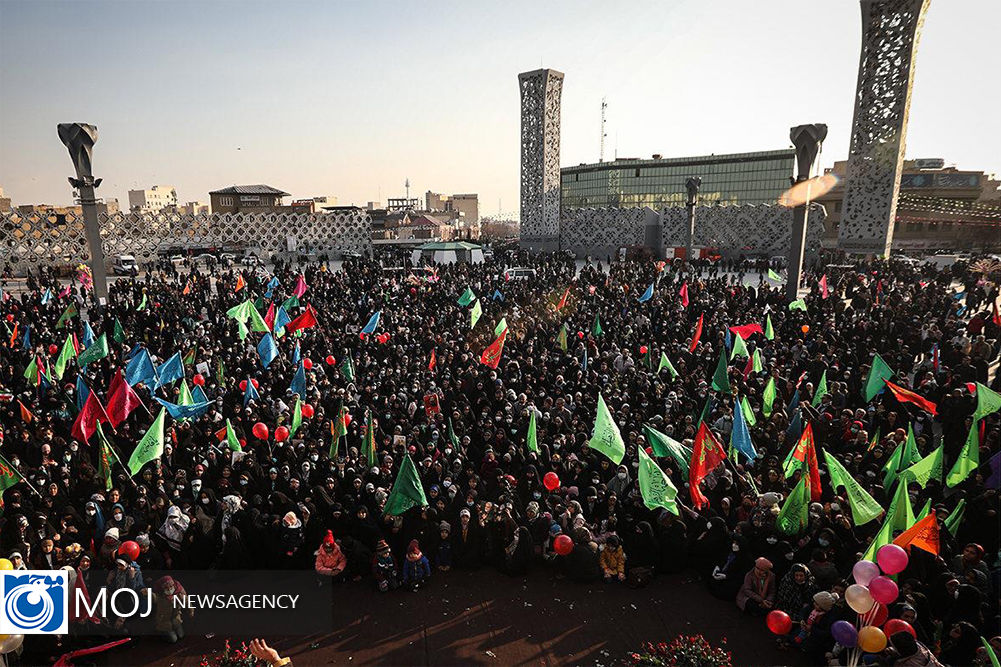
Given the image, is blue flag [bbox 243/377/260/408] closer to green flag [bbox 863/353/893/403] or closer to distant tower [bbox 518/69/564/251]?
green flag [bbox 863/353/893/403]

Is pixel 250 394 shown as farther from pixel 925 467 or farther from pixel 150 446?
pixel 925 467

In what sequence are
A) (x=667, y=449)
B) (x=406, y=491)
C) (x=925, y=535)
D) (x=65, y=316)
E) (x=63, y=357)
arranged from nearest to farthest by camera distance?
(x=925, y=535)
(x=406, y=491)
(x=667, y=449)
(x=63, y=357)
(x=65, y=316)

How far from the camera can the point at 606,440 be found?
764cm

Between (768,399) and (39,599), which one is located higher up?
(768,399)

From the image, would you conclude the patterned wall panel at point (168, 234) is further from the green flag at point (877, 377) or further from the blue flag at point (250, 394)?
the green flag at point (877, 377)

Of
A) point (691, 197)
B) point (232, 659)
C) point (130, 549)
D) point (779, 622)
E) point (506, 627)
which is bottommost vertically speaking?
point (506, 627)

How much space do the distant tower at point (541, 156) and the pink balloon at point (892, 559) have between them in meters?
40.9

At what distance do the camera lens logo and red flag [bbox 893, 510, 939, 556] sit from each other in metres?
7.68

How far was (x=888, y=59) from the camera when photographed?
2803cm

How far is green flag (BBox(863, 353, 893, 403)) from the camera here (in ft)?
32.9

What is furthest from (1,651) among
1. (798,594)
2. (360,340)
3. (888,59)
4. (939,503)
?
(888,59)

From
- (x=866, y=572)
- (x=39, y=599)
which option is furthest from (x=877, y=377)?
(x=39, y=599)

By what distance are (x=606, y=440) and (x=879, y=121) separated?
97.9 feet

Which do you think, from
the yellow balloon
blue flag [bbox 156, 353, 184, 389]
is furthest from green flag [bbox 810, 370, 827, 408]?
blue flag [bbox 156, 353, 184, 389]
